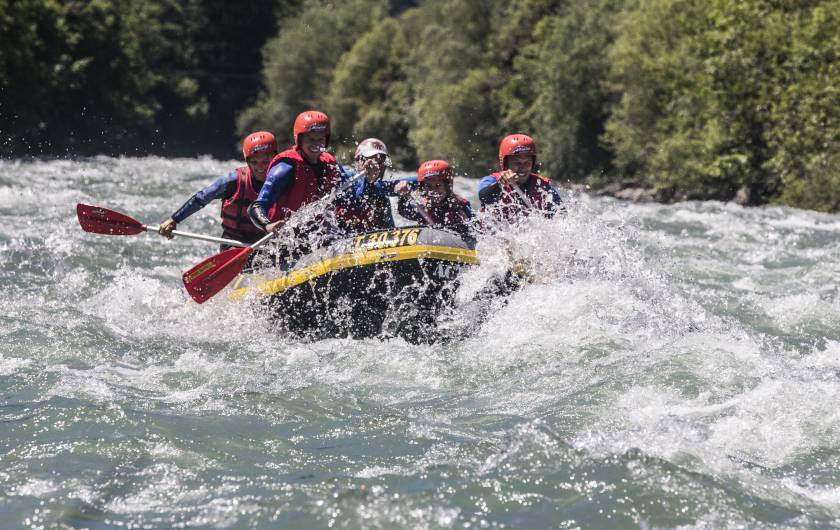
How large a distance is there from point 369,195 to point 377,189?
3.2 inches

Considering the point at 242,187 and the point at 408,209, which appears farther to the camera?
the point at 242,187

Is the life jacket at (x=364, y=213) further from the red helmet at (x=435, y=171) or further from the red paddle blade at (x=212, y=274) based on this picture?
the red paddle blade at (x=212, y=274)

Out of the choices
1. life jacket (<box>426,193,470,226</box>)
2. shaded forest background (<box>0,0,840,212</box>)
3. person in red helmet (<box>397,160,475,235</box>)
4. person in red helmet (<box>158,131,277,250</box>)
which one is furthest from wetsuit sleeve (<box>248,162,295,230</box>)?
shaded forest background (<box>0,0,840,212</box>)

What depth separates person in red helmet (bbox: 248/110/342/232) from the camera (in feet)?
27.9

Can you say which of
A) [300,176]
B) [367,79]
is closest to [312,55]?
[367,79]

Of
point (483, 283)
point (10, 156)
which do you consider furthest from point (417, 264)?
point (10, 156)

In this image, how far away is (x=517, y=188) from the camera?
8875 mm

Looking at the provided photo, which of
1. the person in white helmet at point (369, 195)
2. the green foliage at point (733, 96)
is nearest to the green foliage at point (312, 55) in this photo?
the green foliage at point (733, 96)

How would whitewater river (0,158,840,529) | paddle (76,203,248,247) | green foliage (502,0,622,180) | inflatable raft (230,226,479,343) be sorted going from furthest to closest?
green foliage (502,0,622,180)
paddle (76,203,248,247)
inflatable raft (230,226,479,343)
whitewater river (0,158,840,529)

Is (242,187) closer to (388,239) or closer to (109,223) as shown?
(109,223)

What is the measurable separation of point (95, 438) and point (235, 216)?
4403 millimetres

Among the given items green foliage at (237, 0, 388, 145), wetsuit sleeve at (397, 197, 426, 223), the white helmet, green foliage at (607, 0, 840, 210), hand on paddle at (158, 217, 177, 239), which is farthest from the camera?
green foliage at (237, 0, 388, 145)

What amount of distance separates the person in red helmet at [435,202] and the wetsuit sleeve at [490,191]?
7.2 inches

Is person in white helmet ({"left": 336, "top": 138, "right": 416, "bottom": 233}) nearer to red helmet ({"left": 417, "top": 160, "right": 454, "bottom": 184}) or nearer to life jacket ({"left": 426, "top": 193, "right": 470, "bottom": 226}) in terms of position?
red helmet ({"left": 417, "top": 160, "right": 454, "bottom": 184})
